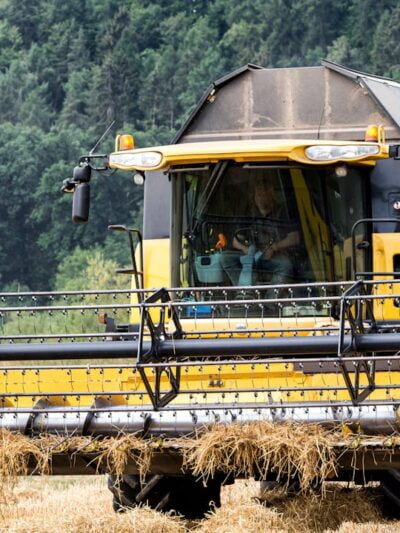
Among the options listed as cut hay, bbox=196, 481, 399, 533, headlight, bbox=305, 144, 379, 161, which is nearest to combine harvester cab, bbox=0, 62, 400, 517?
headlight, bbox=305, 144, 379, 161

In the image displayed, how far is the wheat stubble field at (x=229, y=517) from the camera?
8086 millimetres

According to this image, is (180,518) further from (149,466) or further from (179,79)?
(179,79)

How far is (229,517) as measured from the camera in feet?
28.0

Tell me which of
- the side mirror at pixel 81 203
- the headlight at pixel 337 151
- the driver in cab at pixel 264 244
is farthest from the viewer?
the side mirror at pixel 81 203

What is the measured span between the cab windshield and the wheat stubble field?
1.36 metres

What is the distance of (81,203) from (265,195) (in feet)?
4.24

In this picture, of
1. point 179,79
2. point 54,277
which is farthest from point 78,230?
point 179,79

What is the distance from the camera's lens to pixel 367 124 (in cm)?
986

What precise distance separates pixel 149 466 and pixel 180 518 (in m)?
1.34

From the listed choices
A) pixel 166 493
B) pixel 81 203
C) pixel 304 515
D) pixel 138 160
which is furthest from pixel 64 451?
pixel 81 203

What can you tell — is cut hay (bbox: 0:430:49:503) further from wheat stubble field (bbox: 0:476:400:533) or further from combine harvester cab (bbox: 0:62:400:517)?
wheat stubble field (bbox: 0:476:400:533)

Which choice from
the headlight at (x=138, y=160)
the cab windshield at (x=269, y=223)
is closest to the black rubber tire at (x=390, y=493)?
the cab windshield at (x=269, y=223)

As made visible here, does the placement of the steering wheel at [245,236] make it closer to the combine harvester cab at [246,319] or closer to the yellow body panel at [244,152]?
the combine harvester cab at [246,319]

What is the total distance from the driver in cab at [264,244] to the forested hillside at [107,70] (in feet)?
124
